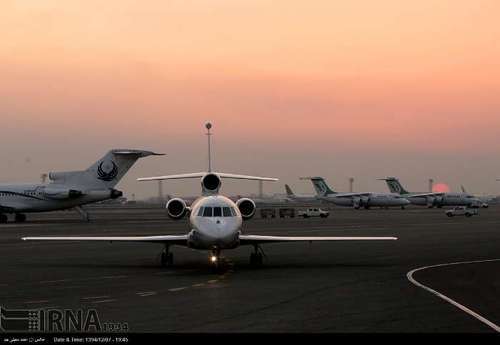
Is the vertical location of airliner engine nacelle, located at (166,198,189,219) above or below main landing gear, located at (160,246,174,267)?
above

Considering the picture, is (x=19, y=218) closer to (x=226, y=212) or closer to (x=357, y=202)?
(x=226, y=212)

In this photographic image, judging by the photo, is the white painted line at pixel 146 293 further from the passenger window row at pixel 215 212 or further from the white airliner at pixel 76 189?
the white airliner at pixel 76 189

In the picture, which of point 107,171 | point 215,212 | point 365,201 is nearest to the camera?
point 215,212

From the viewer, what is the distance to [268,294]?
1731 centimetres

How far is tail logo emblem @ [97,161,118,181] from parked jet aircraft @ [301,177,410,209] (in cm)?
6642

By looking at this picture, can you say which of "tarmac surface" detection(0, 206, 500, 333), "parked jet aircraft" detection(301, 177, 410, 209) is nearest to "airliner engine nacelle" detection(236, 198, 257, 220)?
"tarmac surface" detection(0, 206, 500, 333)

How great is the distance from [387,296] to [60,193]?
5502 centimetres

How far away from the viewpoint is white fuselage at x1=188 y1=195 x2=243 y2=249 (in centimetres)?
2234

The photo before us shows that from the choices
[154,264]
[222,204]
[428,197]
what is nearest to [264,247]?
[154,264]

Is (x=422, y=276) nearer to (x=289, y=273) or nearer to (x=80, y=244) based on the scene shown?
(x=289, y=273)

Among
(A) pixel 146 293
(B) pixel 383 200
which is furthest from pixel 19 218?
(B) pixel 383 200

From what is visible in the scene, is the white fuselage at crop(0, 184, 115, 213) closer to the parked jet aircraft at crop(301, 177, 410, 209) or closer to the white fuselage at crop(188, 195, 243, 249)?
the white fuselage at crop(188, 195, 243, 249)

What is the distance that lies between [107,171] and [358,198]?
68.3m

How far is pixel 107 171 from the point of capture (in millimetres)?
68500
